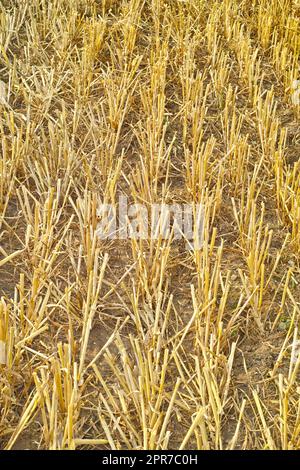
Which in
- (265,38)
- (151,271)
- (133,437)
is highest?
(265,38)

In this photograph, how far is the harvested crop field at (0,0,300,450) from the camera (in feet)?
5.65

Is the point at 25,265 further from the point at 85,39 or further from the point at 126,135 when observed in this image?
the point at 85,39

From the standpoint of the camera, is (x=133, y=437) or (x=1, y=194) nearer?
(x=133, y=437)

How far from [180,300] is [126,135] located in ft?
3.31

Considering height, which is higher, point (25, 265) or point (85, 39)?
point (85, 39)

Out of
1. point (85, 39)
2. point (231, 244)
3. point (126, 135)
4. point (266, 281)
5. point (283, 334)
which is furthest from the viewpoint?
point (85, 39)

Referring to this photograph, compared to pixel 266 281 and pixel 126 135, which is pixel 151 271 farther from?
pixel 126 135

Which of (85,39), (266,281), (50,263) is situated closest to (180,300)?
(266,281)

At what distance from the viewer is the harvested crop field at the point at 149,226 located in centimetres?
172

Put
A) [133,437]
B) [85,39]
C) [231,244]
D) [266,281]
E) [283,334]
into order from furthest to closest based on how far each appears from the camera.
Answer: [85,39], [231,244], [266,281], [283,334], [133,437]

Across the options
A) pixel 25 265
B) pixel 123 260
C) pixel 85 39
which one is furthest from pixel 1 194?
pixel 85 39

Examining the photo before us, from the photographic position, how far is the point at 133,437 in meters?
1.65

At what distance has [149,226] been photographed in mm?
2346

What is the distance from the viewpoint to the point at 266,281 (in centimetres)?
219
